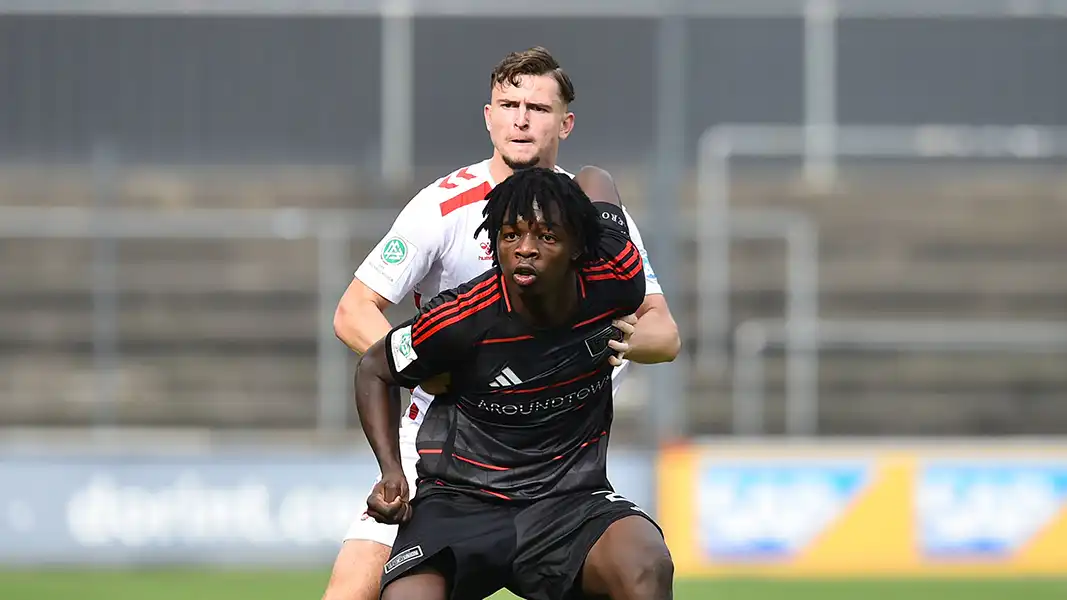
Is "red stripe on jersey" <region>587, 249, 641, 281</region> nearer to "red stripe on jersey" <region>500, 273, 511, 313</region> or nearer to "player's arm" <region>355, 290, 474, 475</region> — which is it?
"red stripe on jersey" <region>500, 273, 511, 313</region>

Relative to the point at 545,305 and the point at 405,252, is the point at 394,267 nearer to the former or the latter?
the point at 405,252

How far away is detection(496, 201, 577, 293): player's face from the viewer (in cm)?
412

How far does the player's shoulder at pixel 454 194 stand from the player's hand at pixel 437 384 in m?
0.58

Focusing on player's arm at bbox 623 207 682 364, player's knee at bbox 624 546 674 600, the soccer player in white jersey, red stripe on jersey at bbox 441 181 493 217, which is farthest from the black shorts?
red stripe on jersey at bbox 441 181 493 217

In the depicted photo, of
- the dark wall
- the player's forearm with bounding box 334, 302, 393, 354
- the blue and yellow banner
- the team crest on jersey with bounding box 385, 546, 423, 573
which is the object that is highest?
the dark wall

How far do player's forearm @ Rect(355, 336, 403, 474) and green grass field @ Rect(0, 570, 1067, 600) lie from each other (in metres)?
4.41

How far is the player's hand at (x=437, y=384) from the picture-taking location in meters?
4.47

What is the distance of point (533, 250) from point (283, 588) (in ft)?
18.0

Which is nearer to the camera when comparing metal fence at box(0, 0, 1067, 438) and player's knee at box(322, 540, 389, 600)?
player's knee at box(322, 540, 389, 600)

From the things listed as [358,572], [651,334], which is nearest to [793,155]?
[651,334]

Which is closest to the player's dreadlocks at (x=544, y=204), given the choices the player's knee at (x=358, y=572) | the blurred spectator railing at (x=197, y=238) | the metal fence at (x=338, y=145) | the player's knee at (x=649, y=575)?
the player's knee at (x=649, y=575)

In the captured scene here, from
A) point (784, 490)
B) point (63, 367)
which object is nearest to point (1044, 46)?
point (784, 490)

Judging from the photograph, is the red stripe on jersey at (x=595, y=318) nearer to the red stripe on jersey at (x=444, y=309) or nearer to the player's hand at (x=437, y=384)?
the red stripe on jersey at (x=444, y=309)

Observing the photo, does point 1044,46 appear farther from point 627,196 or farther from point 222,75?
point 222,75
